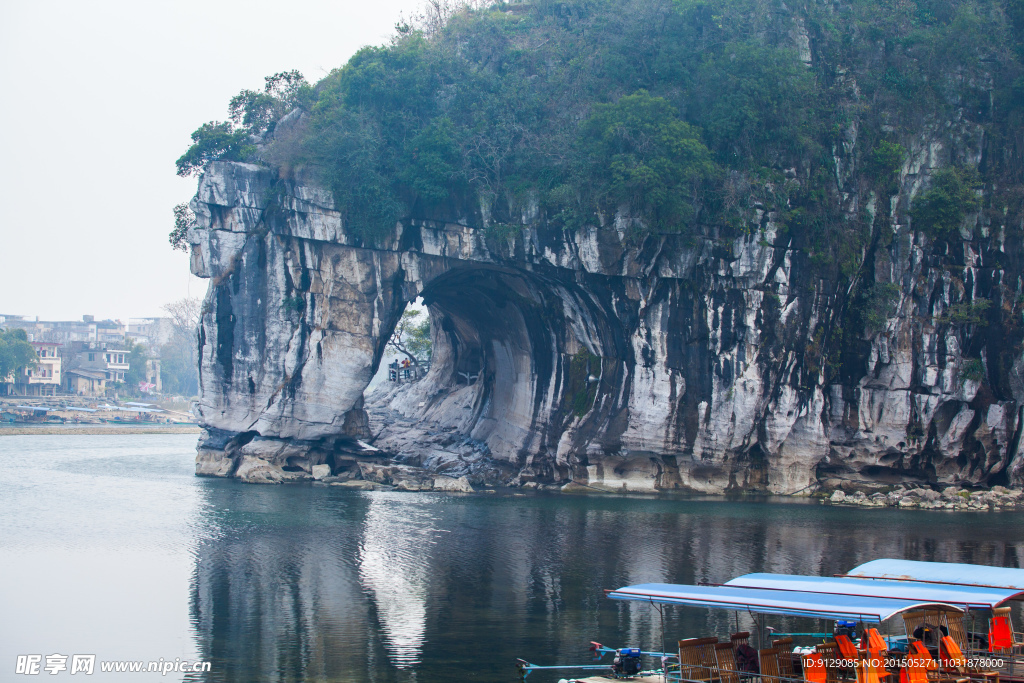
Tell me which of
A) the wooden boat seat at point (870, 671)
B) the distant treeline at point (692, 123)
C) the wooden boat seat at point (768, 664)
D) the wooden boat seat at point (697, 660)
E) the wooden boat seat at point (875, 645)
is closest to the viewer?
the wooden boat seat at point (870, 671)

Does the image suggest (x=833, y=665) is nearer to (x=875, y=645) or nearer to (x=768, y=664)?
(x=875, y=645)

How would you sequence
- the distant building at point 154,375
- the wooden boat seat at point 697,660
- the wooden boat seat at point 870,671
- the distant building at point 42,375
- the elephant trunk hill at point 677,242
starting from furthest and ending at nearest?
the distant building at point 154,375
the distant building at point 42,375
the elephant trunk hill at point 677,242
the wooden boat seat at point 697,660
the wooden boat seat at point 870,671

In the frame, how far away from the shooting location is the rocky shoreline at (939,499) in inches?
1053

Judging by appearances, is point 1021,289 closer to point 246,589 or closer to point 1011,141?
point 1011,141

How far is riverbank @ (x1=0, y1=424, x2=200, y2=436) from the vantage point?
53.2m

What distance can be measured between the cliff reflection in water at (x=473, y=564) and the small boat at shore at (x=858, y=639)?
210 centimetres

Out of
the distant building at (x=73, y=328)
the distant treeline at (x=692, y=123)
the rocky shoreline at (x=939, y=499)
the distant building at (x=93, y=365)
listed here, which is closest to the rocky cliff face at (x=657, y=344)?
the distant treeline at (x=692, y=123)

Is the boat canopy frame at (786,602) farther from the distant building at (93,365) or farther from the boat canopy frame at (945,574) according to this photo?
the distant building at (93,365)

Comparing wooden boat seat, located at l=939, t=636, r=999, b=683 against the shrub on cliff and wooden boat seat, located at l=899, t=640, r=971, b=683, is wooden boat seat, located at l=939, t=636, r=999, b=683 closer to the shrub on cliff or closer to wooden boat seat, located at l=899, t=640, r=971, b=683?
wooden boat seat, located at l=899, t=640, r=971, b=683

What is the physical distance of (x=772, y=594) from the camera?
11219 millimetres

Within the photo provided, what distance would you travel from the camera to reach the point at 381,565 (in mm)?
18250

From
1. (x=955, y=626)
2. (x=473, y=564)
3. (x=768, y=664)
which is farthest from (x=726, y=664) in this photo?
(x=473, y=564)

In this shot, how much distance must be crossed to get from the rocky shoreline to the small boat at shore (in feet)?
51.6

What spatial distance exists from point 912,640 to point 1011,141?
2457 cm
